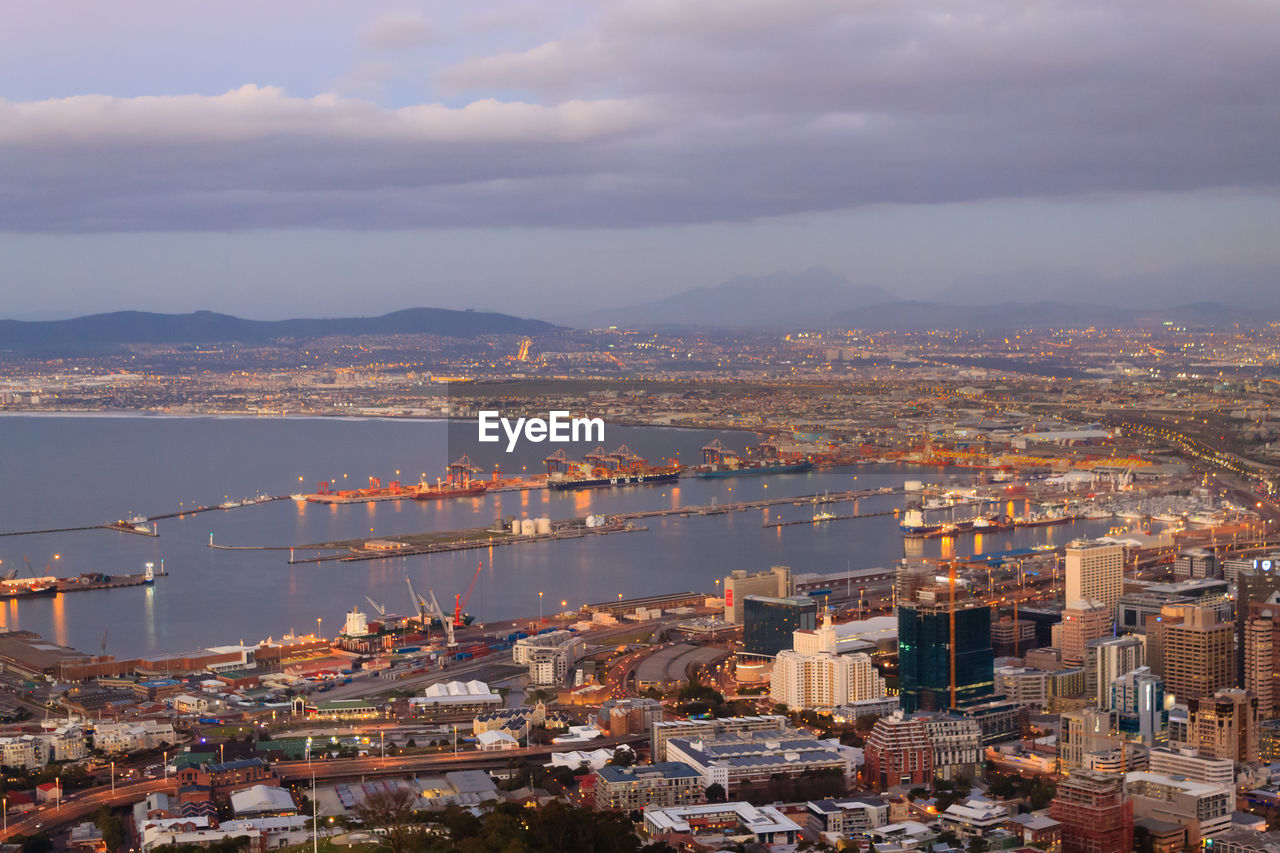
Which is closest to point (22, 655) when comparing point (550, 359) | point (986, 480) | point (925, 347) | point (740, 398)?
point (986, 480)

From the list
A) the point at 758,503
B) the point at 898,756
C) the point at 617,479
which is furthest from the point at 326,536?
the point at 898,756

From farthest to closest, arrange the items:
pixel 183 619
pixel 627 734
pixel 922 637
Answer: pixel 183 619, pixel 922 637, pixel 627 734

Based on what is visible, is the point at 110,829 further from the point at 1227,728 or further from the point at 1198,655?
the point at 1198,655

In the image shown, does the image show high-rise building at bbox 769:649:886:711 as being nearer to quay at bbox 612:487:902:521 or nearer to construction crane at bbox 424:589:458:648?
construction crane at bbox 424:589:458:648

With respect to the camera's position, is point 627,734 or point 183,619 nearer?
point 627,734

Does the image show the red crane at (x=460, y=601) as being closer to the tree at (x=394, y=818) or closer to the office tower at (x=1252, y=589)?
the tree at (x=394, y=818)

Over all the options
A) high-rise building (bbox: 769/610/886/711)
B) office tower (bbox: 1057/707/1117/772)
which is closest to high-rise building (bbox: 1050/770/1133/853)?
office tower (bbox: 1057/707/1117/772)

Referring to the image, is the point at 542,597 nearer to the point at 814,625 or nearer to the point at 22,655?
the point at 814,625
